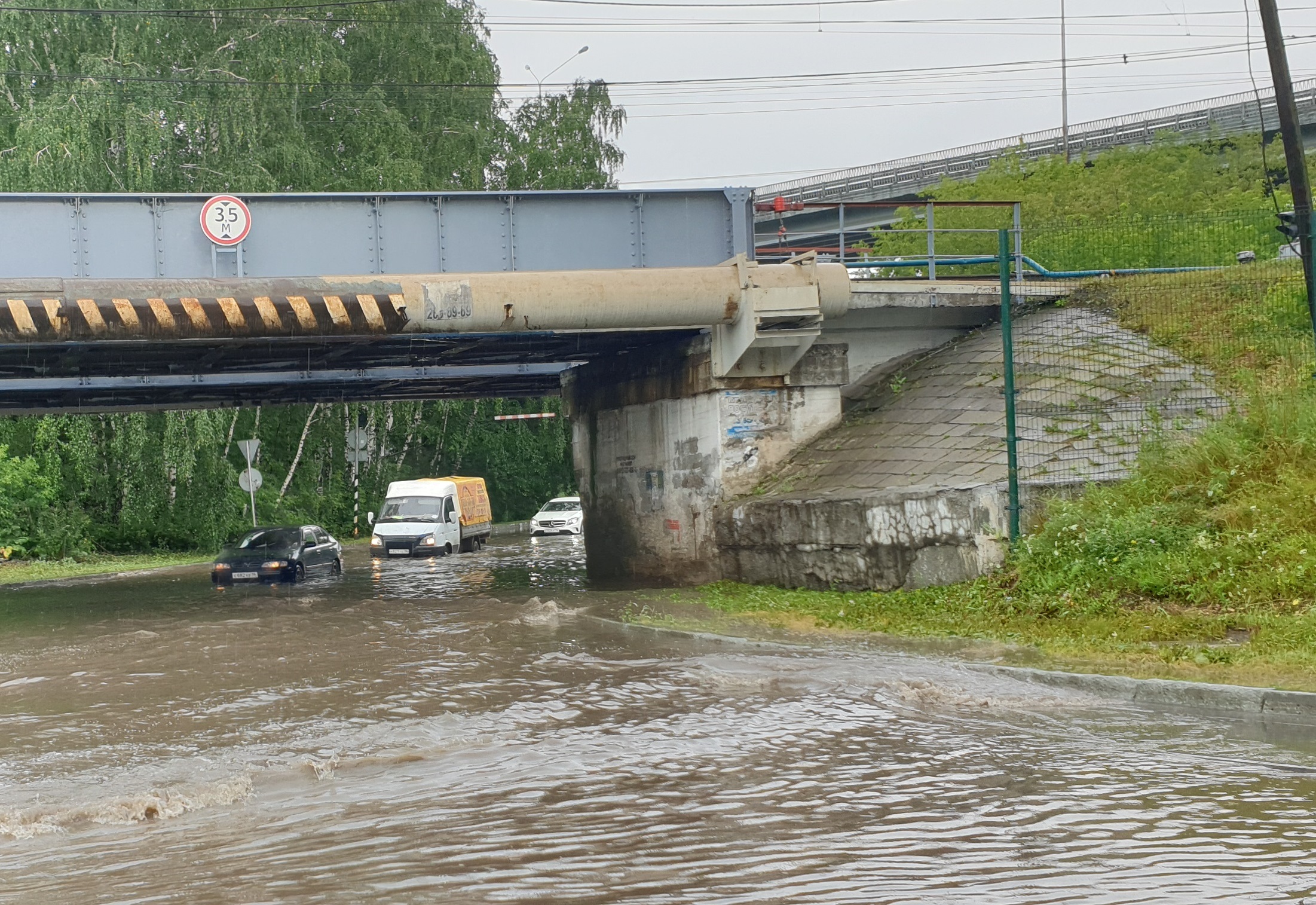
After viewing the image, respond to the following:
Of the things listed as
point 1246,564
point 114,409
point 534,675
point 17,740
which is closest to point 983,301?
point 1246,564

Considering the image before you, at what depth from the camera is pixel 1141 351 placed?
655 inches

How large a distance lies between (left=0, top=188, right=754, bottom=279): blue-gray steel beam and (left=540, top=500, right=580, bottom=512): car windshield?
22.2 metres

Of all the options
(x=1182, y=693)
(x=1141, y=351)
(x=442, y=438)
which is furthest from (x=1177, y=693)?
(x=442, y=438)

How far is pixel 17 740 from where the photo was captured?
9.68m

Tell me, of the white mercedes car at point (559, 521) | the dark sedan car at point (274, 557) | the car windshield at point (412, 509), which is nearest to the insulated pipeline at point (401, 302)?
the dark sedan car at point (274, 557)

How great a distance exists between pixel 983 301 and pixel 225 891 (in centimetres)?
1625

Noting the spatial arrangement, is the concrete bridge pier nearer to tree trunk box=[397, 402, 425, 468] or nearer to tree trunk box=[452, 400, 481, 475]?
tree trunk box=[397, 402, 425, 468]

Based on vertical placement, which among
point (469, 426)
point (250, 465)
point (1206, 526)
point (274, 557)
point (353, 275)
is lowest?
point (274, 557)

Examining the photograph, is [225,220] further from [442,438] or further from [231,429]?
[442,438]

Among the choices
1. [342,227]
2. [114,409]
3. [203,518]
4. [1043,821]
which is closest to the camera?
[1043,821]

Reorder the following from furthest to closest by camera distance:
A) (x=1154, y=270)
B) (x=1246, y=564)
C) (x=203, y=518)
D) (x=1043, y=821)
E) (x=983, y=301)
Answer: (x=203, y=518) < (x=1154, y=270) < (x=983, y=301) < (x=1246, y=564) < (x=1043, y=821)

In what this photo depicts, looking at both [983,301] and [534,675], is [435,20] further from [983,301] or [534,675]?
[534,675]

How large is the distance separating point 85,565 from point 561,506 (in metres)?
14.2

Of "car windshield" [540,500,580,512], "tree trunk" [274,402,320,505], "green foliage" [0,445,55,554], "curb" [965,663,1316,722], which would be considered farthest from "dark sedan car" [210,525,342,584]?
"curb" [965,663,1316,722]
